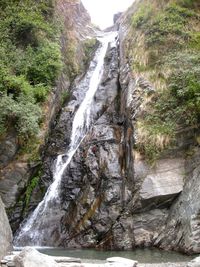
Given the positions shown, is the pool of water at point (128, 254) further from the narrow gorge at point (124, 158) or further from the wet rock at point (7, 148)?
the wet rock at point (7, 148)

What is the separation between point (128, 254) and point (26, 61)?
11.8 m

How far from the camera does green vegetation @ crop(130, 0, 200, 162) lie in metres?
14.9

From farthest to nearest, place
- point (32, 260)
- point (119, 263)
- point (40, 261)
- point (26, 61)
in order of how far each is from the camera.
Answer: point (26, 61), point (119, 263), point (40, 261), point (32, 260)

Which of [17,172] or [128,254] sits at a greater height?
[17,172]

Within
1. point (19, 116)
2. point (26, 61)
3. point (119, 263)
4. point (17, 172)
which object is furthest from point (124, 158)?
point (26, 61)

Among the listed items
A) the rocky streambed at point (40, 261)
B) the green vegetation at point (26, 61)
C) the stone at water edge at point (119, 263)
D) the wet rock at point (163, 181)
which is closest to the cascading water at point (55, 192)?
the green vegetation at point (26, 61)

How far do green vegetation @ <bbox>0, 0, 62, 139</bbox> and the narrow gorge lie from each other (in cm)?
36

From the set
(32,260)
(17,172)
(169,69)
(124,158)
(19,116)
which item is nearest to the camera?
(32,260)

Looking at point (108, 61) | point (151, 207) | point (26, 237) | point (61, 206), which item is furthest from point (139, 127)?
point (108, 61)

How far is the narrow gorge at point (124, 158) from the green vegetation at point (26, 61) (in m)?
0.36

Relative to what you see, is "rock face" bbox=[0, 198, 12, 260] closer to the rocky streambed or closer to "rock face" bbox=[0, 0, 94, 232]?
the rocky streambed

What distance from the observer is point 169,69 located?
1720cm

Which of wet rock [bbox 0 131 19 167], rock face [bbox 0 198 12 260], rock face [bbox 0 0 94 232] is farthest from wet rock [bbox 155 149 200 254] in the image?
wet rock [bbox 0 131 19 167]

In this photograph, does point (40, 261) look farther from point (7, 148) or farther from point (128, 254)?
point (7, 148)
